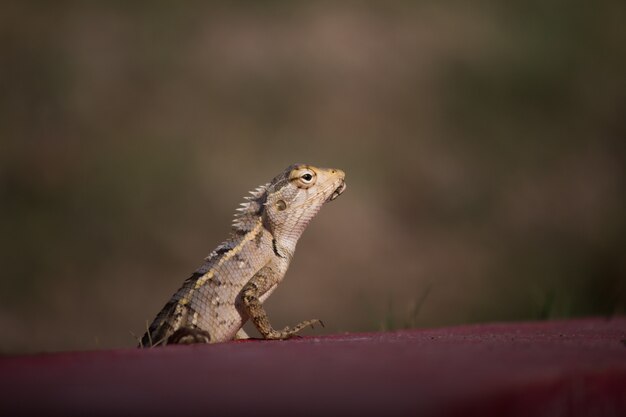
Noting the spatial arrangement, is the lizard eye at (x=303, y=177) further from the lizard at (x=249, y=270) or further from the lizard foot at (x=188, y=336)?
the lizard foot at (x=188, y=336)

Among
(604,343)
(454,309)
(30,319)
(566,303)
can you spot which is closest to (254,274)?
(604,343)

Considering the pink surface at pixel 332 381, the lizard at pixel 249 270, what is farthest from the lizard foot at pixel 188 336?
the pink surface at pixel 332 381

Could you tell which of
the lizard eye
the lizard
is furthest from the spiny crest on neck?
the lizard eye

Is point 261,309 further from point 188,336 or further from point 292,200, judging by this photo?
point 292,200

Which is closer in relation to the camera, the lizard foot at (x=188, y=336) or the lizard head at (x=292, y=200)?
the lizard foot at (x=188, y=336)

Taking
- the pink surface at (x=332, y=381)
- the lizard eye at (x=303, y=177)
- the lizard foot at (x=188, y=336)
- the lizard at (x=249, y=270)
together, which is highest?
the lizard eye at (x=303, y=177)

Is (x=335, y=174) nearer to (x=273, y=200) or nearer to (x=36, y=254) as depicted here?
(x=273, y=200)

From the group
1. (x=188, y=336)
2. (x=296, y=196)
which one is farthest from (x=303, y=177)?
(x=188, y=336)
